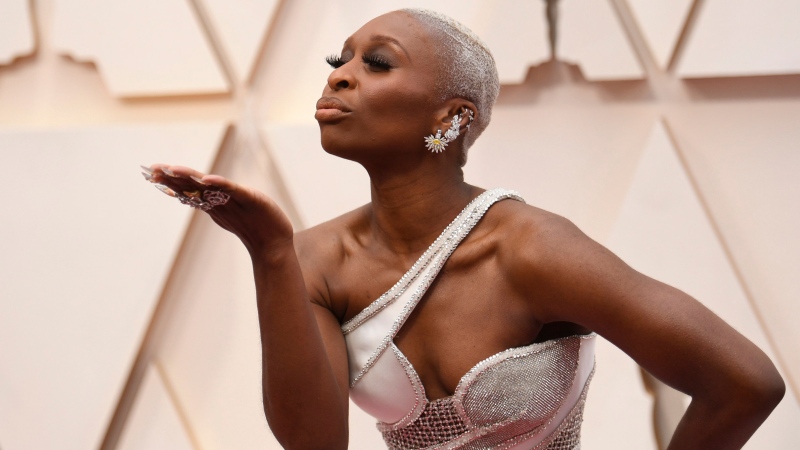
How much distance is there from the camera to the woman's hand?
1076 mm

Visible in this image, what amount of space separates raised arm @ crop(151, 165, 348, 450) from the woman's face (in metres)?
0.21

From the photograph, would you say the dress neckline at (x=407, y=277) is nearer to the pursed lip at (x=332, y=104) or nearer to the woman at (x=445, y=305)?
the woman at (x=445, y=305)

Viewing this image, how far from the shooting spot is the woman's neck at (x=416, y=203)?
1.47 meters

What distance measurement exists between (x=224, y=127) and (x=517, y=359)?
1.29 meters

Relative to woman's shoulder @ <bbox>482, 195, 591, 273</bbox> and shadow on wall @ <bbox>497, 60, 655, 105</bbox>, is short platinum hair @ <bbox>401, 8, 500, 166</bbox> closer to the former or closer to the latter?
woman's shoulder @ <bbox>482, 195, 591, 273</bbox>

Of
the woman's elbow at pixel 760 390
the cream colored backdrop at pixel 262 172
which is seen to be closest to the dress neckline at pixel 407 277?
the woman's elbow at pixel 760 390

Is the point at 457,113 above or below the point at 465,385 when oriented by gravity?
above

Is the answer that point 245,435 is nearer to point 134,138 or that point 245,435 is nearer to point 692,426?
point 134,138

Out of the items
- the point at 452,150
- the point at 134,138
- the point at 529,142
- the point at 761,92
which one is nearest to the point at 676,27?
the point at 761,92

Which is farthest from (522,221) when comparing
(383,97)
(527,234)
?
(383,97)

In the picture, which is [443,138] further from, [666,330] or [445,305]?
[666,330]

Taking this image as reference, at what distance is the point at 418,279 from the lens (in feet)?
4.78

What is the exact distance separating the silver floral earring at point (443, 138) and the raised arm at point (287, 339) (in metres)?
0.30

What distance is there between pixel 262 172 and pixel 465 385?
1.25 meters
